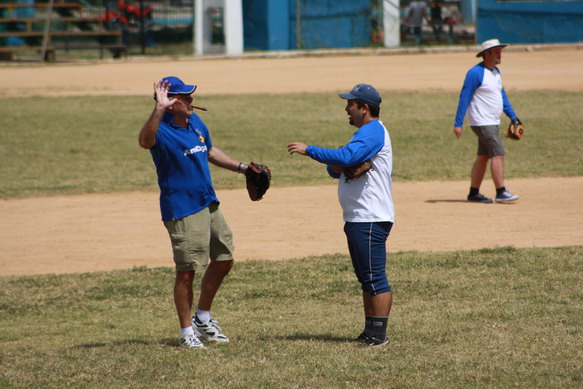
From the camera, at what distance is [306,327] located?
7.07 metres

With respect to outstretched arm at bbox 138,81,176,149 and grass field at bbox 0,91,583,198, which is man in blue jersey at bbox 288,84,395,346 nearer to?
outstretched arm at bbox 138,81,176,149

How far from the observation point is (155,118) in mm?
6000

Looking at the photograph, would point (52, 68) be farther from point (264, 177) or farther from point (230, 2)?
point (264, 177)

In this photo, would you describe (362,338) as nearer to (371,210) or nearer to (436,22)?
(371,210)

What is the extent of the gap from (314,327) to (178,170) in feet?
5.64

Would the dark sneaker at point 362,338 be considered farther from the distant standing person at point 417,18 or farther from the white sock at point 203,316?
the distant standing person at point 417,18

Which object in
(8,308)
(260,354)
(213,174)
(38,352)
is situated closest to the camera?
(260,354)

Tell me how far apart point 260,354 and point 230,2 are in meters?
29.8

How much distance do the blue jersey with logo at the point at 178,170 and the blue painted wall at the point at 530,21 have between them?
30.8 m

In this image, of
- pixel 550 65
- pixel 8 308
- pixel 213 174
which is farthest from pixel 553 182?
pixel 550 65

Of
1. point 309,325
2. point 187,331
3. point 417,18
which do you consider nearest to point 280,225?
point 309,325

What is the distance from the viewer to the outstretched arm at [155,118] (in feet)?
19.7

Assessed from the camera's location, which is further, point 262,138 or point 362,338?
point 262,138

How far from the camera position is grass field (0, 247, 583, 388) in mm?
5617
